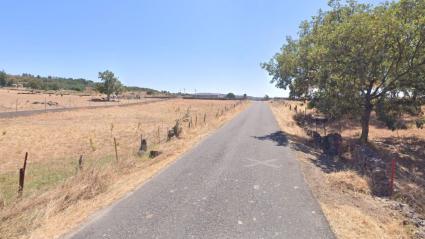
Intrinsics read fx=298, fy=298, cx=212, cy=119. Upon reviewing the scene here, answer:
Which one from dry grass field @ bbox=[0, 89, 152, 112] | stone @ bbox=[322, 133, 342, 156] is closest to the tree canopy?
stone @ bbox=[322, 133, 342, 156]

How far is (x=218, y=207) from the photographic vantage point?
7.80 metres

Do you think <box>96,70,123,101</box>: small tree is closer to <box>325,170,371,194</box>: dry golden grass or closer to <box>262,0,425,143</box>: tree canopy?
<box>262,0,425,143</box>: tree canopy

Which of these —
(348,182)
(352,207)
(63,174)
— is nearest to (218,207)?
(352,207)

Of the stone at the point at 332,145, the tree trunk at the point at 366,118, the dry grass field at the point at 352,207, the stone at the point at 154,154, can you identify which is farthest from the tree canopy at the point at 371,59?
the stone at the point at 154,154

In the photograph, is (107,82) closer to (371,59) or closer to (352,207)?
(371,59)

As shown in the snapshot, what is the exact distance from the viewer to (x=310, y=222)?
6926 millimetres

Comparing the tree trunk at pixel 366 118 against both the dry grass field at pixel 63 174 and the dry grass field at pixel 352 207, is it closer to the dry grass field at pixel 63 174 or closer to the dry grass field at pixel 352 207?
the dry grass field at pixel 352 207

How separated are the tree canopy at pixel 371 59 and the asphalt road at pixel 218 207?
1083 cm

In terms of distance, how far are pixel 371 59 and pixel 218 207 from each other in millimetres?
16176

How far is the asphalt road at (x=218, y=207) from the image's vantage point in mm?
6418

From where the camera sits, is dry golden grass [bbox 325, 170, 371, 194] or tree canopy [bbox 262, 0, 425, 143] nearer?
dry golden grass [bbox 325, 170, 371, 194]

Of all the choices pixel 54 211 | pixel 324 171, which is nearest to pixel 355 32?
pixel 324 171

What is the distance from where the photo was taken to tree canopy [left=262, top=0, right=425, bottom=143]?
695 inches

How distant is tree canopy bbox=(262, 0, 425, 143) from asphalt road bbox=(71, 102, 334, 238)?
1083 centimetres
